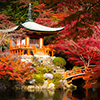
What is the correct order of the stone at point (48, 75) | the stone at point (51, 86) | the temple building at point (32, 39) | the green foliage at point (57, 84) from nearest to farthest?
the stone at point (51, 86)
the green foliage at point (57, 84)
the stone at point (48, 75)
the temple building at point (32, 39)

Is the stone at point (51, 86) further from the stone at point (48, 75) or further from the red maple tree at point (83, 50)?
the red maple tree at point (83, 50)

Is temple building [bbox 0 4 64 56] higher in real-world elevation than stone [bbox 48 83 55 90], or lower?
higher

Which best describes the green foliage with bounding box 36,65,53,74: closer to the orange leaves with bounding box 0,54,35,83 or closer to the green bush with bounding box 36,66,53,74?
the green bush with bounding box 36,66,53,74

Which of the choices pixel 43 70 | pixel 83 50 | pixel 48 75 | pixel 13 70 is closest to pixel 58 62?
pixel 43 70

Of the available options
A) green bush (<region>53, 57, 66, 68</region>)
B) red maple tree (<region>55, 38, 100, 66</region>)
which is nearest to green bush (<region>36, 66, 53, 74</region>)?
green bush (<region>53, 57, 66, 68</region>)

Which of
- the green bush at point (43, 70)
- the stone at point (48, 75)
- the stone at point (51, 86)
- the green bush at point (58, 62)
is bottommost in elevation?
the stone at point (51, 86)

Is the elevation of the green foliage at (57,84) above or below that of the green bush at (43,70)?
below

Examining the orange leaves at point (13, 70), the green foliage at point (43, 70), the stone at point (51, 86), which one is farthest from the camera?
the green foliage at point (43, 70)

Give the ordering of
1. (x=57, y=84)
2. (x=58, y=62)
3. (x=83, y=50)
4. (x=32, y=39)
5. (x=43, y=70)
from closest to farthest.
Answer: (x=57, y=84) < (x=43, y=70) < (x=83, y=50) < (x=58, y=62) < (x=32, y=39)

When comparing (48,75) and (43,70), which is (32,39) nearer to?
(43,70)

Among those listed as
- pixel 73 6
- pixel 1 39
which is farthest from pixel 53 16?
pixel 73 6

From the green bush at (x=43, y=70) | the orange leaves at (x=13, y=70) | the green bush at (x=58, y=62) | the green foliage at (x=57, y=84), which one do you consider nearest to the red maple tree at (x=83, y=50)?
the green bush at (x=58, y=62)

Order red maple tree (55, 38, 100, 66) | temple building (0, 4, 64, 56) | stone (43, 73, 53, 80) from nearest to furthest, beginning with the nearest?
stone (43, 73, 53, 80) < red maple tree (55, 38, 100, 66) < temple building (0, 4, 64, 56)

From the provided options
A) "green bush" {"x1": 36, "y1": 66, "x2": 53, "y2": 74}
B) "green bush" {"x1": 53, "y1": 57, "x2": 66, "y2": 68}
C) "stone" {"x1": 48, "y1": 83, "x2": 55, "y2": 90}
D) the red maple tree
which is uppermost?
the red maple tree
